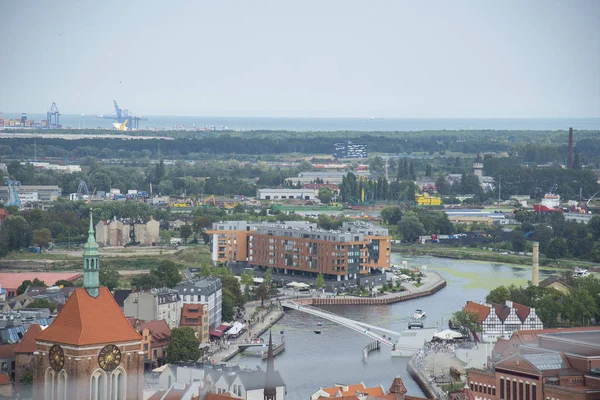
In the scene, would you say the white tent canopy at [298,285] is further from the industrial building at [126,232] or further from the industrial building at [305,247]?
the industrial building at [126,232]

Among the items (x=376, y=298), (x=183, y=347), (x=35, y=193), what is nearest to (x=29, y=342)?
(x=183, y=347)

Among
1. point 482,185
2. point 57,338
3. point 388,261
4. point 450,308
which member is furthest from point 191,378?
point 482,185

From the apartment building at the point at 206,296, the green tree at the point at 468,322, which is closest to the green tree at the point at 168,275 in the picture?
the apartment building at the point at 206,296

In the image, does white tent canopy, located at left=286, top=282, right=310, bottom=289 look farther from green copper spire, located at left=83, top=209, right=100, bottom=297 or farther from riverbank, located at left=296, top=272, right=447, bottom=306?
green copper spire, located at left=83, top=209, right=100, bottom=297

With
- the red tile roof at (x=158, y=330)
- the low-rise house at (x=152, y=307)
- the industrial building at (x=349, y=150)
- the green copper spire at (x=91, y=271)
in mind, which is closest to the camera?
the green copper spire at (x=91, y=271)

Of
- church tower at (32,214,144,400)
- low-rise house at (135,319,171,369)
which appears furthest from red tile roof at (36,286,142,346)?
low-rise house at (135,319,171,369)

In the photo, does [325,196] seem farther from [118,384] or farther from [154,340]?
[118,384]
